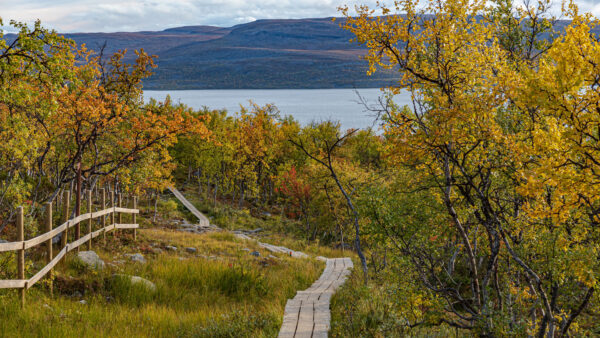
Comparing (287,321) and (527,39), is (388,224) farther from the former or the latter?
(527,39)

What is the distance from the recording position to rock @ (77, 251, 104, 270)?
973 centimetres

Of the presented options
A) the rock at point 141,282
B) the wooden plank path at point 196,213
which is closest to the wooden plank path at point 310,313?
the rock at point 141,282

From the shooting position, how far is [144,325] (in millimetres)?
7328

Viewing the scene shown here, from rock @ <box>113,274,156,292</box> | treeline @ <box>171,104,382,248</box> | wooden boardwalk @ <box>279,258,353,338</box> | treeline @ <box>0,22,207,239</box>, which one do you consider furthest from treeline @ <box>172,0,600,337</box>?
treeline @ <box>171,104,382,248</box>

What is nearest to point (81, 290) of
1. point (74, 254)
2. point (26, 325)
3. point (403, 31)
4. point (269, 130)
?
point (74, 254)

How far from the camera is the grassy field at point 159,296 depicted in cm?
684

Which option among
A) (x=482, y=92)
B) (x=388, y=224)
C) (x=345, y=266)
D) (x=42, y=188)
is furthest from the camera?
(x=42, y=188)

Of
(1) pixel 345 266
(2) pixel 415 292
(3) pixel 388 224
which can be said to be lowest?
(1) pixel 345 266

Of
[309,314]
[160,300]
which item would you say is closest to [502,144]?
[309,314]

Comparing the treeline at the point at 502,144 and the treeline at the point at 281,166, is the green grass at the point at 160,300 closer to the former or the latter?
the treeline at the point at 502,144

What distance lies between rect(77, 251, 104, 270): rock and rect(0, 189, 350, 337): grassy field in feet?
0.51

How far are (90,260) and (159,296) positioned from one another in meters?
2.04

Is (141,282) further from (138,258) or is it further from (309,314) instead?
(309,314)

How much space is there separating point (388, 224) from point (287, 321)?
250 centimetres
